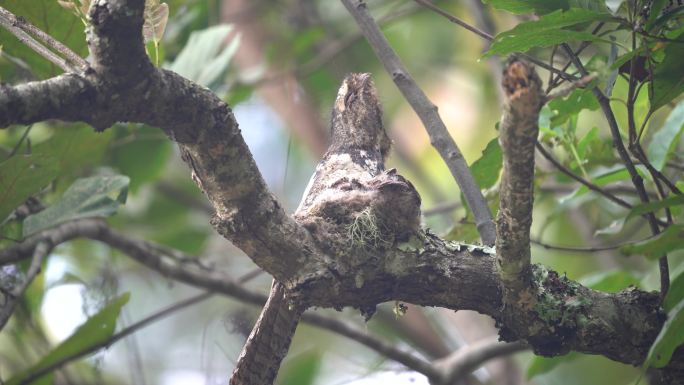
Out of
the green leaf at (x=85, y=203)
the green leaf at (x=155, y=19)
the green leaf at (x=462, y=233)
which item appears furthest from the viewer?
the green leaf at (x=462, y=233)

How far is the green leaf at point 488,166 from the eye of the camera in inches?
78.1

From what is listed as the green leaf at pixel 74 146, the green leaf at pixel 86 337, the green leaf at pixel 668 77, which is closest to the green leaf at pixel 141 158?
the green leaf at pixel 74 146

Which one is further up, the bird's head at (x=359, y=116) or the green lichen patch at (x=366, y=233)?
the bird's head at (x=359, y=116)

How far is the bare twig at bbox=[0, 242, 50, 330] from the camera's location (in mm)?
1866

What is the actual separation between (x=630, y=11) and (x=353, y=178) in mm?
617

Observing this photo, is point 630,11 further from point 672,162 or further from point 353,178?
point 672,162

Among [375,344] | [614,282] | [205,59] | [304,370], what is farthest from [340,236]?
[304,370]

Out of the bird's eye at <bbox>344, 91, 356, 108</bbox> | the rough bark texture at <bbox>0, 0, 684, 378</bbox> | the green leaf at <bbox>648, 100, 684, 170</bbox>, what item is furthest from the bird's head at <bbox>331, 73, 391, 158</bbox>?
the green leaf at <bbox>648, 100, 684, 170</bbox>

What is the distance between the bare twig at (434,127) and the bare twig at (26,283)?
0.98 m

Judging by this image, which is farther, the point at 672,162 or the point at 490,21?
the point at 490,21

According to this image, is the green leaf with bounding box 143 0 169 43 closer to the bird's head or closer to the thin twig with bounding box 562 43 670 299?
the bird's head

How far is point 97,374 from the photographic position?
8.79 feet

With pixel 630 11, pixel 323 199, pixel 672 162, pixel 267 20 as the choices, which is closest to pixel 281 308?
pixel 323 199

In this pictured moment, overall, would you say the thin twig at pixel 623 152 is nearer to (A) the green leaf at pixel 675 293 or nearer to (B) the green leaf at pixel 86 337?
(A) the green leaf at pixel 675 293
